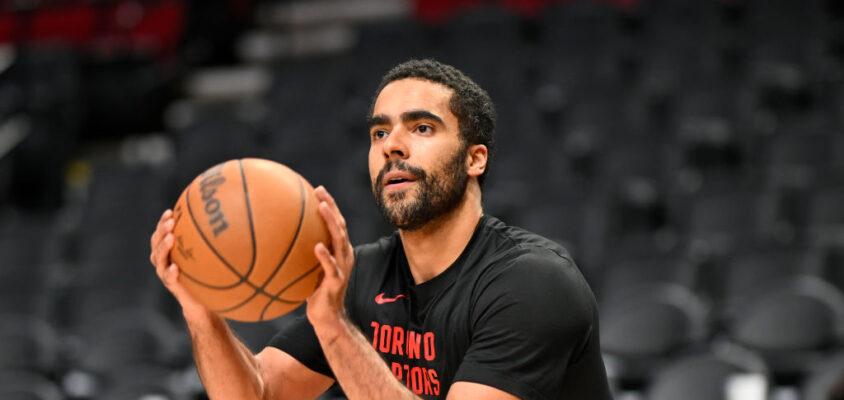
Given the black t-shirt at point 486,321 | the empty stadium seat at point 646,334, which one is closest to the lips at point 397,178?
Result: the black t-shirt at point 486,321

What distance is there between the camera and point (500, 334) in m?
2.10

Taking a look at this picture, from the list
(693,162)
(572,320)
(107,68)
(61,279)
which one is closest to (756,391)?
(572,320)

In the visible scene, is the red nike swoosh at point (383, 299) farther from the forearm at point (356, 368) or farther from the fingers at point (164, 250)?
the fingers at point (164, 250)

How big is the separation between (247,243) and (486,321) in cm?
56

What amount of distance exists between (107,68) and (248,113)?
141 centimetres

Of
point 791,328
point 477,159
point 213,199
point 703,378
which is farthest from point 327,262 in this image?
point 791,328

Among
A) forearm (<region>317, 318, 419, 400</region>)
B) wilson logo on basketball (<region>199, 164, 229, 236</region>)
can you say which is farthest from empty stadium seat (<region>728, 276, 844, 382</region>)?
wilson logo on basketball (<region>199, 164, 229, 236</region>)

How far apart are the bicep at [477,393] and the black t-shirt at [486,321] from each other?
12 mm

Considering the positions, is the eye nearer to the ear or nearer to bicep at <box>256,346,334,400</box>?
the ear

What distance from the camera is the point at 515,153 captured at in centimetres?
679

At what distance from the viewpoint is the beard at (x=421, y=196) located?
225cm

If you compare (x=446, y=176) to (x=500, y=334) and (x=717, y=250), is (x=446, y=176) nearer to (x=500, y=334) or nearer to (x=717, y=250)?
(x=500, y=334)

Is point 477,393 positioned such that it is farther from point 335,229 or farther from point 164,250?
point 164,250

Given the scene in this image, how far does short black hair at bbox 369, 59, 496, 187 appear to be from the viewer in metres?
2.37
